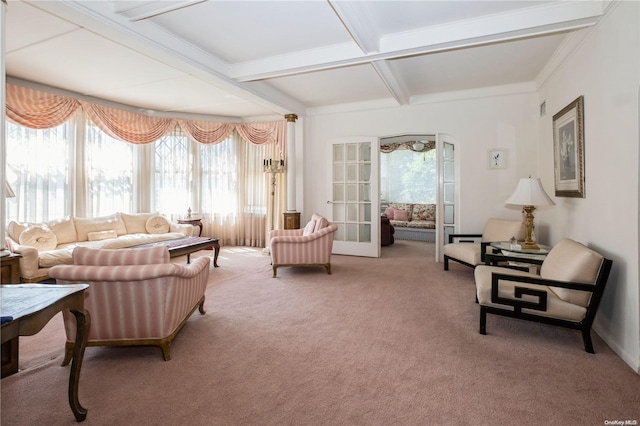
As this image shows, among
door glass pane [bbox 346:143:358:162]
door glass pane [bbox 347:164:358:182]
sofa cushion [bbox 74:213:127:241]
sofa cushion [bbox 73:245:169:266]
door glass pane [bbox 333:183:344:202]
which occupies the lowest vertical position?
sofa cushion [bbox 73:245:169:266]

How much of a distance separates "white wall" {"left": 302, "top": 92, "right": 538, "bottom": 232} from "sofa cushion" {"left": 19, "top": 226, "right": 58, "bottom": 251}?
16.7 feet

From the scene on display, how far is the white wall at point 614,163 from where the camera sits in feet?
7.94

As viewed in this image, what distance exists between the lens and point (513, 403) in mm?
1963

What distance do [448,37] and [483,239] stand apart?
9.68 feet

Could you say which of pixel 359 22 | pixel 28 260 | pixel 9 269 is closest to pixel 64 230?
pixel 28 260

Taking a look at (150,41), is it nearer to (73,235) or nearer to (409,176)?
(73,235)

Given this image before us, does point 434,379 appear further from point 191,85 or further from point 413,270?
point 191,85

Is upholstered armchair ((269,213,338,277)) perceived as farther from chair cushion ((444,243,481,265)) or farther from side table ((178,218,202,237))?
side table ((178,218,202,237))

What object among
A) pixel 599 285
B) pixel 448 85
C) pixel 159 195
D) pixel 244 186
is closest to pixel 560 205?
pixel 599 285

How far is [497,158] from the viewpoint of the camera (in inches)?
213

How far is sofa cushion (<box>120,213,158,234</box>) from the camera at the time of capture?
5887 millimetres

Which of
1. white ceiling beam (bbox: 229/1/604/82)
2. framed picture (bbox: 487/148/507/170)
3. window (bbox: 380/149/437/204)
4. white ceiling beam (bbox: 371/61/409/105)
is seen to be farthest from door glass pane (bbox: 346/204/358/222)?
window (bbox: 380/149/437/204)

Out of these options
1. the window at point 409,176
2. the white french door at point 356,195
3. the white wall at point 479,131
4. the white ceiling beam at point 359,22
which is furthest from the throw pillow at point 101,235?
the window at point 409,176

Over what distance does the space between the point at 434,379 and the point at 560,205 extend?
9.88 feet
